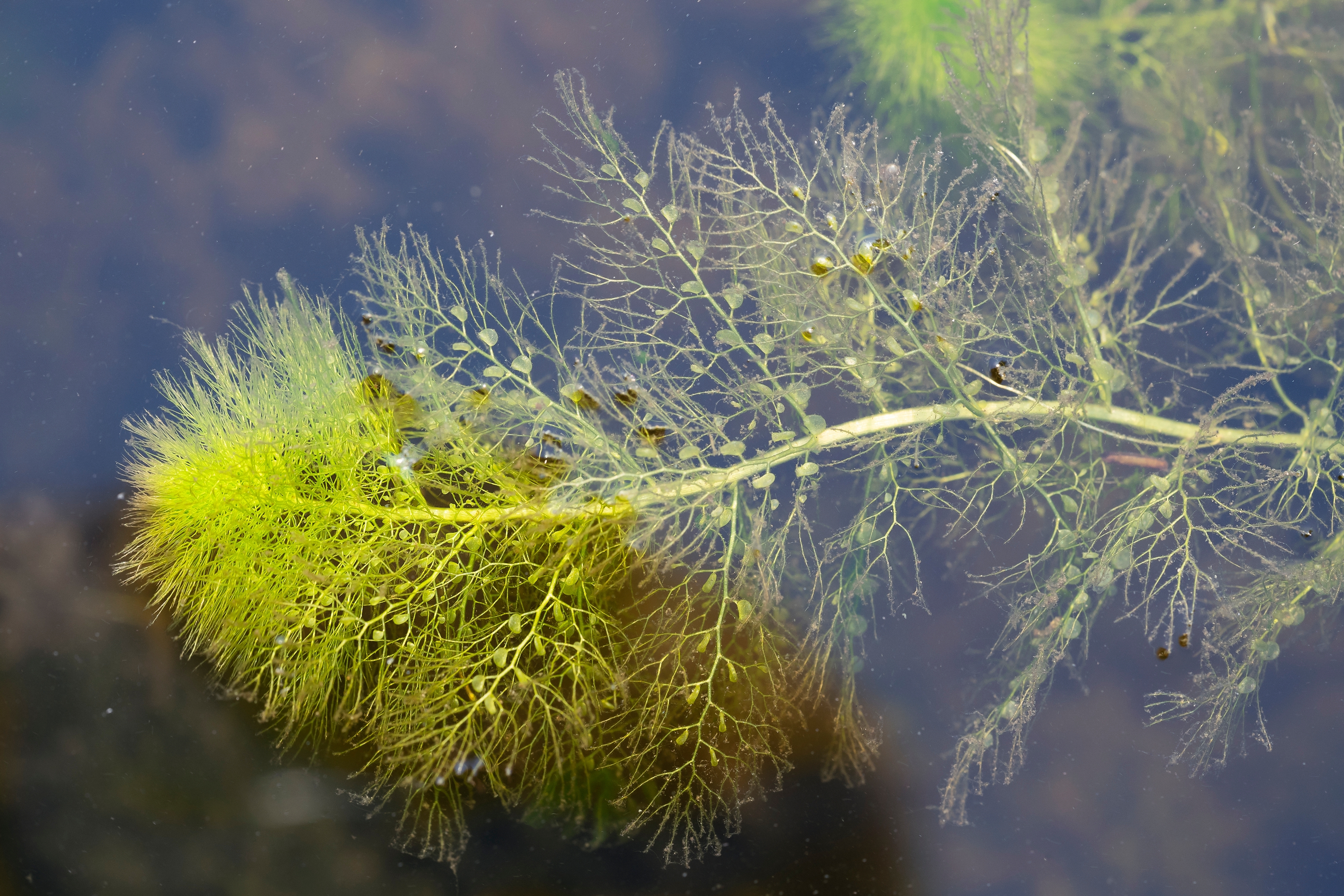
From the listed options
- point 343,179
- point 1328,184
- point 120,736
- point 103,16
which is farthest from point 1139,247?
point 120,736

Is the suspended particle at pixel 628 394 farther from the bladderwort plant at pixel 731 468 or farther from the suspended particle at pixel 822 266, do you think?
the suspended particle at pixel 822 266

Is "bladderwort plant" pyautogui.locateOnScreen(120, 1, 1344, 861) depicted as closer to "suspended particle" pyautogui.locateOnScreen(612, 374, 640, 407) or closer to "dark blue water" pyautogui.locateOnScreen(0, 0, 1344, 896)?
"suspended particle" pyautogui.locateOnScreen(612, 374, 640, 407)

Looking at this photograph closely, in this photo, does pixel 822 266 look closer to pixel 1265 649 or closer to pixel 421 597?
pixel 421 597

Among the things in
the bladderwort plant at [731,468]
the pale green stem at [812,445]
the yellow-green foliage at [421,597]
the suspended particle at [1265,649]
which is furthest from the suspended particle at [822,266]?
the suspended particle at [1265,649]

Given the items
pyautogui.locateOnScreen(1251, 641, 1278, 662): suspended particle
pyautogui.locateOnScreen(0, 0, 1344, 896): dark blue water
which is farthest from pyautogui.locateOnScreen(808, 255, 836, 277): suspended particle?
pyautogui.locateOnScreen(1251, 641, 1278, 662): suspended particle

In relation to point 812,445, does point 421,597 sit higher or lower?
higher

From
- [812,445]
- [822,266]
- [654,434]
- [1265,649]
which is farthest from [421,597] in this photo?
[1265,649]
